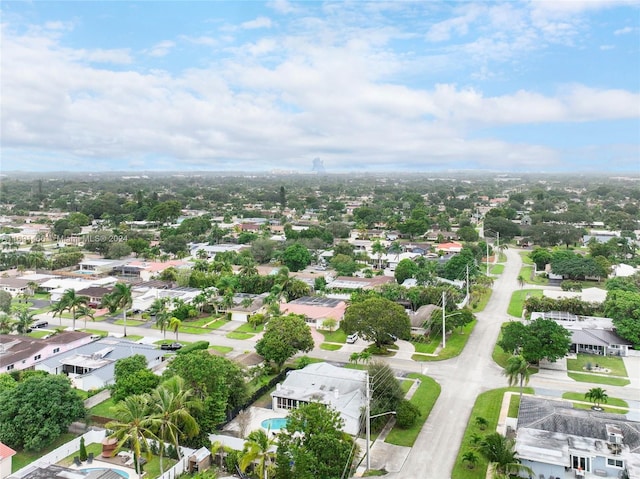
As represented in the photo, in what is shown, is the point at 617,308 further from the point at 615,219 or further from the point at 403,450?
the point at 615,219

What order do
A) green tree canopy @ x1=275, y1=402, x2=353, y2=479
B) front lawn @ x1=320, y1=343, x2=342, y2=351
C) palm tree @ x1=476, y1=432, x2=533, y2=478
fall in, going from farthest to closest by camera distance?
front lawn @ x1=320, y1=343, x2=342, y2=351, palm tree @ x1=476, y1=432, x2=533, y2=478, green tree canopy @ x1=275, y1=402, x2=353, y2=479

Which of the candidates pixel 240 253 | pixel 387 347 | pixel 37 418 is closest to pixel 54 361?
pixel 37 418

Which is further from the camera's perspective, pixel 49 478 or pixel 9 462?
pixel 9 462

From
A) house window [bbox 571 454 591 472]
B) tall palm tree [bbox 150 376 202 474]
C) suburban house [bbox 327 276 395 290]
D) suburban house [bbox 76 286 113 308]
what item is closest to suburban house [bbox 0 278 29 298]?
suburban house [bbox 76 286 113 308]

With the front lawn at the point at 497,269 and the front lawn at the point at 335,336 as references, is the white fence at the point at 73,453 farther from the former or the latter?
the front lawn at the point at 497,269

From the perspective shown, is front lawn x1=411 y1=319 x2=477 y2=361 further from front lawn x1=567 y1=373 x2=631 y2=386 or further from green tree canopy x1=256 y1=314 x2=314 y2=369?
green tree canopy x1=256 y1=314 x2=314 y2=369

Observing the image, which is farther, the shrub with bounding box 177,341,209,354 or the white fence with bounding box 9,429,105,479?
the shrub with bounding box 177,341,209,354
